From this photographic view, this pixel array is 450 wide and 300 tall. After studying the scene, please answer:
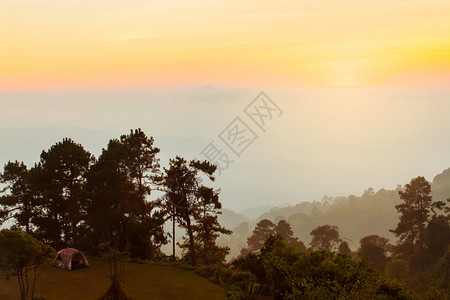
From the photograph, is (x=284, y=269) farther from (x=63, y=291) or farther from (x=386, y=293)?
(x=63, y=291)

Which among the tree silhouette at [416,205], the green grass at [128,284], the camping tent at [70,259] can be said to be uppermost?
the tree silhouette at [416,205]

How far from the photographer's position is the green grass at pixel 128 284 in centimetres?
3038

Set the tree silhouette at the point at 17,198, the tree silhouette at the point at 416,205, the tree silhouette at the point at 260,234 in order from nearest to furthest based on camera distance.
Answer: the tree silhouette at the point at 17,198, the tree silhouette at the point at 416,205, the tree silhouette at the point at 260,234

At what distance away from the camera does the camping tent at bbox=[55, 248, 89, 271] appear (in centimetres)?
3722

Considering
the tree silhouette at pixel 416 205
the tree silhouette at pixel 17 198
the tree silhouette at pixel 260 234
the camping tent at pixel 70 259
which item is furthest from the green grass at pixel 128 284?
the tree silhouette at pixel 260 234

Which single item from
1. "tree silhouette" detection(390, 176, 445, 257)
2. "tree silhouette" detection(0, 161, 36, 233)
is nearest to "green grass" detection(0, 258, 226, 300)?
"tree silhouette" detection(0, 161, 36, 233)

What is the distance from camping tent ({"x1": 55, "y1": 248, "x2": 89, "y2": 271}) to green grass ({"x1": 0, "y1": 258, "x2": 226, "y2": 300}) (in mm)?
593

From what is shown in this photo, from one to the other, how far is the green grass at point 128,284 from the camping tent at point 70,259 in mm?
593

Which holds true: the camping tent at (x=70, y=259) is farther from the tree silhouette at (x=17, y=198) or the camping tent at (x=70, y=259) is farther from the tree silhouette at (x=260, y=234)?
the tree silhouette at (x=260, y=234)

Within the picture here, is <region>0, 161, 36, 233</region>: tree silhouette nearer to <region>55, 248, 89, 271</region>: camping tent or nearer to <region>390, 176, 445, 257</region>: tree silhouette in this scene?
<region>55, 248, 89, 271</region>: camping tent

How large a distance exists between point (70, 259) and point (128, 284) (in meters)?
7.31

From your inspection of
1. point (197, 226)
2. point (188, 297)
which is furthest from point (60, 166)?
point (188, 297)

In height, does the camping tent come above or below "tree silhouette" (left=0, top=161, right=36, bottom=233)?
below

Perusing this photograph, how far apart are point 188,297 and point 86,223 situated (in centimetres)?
1782
